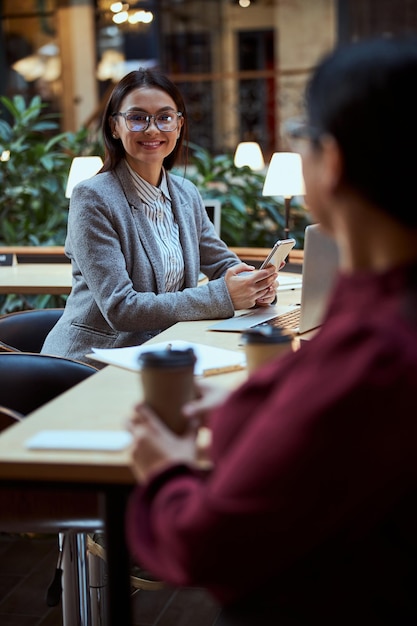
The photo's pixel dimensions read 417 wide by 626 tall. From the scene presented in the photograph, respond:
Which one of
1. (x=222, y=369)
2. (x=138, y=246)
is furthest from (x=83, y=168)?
(x=222, y=369)

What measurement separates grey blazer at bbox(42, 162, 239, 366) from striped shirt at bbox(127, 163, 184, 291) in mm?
45

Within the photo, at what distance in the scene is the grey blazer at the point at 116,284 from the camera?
2.57m

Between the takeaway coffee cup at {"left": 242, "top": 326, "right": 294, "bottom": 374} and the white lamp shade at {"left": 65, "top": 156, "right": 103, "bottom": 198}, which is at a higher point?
the takeaway coffee cup at {"left": 242, "top": 326, "right": 294, "bottom": 374}

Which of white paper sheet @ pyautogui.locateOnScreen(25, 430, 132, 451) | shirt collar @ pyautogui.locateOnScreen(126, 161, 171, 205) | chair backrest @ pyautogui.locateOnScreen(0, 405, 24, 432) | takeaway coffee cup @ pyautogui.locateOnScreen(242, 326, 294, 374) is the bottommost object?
chair backrest @ pyautogui.locateOnScreen(0, 405, 24, 432)

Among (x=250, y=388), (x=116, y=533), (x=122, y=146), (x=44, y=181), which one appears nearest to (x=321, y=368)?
(x=250, y=388)

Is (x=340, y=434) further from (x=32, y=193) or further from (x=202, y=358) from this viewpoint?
(x=32, y=193)

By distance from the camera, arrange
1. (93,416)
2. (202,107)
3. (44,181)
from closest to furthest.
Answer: (93,416), (44,181), (202,107)

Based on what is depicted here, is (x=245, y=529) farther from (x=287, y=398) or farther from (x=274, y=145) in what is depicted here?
(x=274, y=145)

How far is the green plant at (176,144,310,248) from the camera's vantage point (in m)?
5.79

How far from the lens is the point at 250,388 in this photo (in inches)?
45.0

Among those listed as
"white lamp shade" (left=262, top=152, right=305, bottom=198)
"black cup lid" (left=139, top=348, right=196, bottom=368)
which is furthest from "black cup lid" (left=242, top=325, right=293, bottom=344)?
"white lamp shade" (left=262, top=152, right=305, bottom=198)

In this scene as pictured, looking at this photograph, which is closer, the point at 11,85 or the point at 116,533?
the point at 116,533

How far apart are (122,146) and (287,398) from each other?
199 cm

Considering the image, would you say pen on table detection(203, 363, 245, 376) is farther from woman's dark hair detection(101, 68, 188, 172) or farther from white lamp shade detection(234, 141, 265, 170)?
white lamp shade detection(234, 141, 265, 170)
